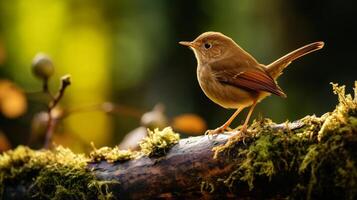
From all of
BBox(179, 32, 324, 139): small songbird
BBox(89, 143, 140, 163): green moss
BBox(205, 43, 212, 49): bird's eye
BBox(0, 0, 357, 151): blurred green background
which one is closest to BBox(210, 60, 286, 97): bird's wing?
BBox(179, 32, 324, 139): small songbird

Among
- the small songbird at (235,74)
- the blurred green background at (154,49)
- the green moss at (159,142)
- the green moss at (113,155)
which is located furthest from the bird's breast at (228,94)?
→ the blurred green background at (154,49)

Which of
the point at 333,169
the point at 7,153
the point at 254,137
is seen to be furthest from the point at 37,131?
the point at 333,169

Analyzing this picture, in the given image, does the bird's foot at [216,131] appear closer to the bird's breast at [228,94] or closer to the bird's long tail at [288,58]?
the bird's breast at [228,94]

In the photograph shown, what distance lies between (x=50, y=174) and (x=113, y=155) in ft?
1.38

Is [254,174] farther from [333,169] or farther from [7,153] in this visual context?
[7,153]

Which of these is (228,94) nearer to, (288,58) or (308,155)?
(288,58)

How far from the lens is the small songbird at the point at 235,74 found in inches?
160

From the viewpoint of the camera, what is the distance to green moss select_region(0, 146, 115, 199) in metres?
3.51

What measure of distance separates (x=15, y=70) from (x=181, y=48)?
2130 millimetres

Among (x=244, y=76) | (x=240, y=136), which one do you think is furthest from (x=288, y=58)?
(x=240, y=136)

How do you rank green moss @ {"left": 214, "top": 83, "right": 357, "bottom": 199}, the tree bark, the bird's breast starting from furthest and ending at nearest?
the bird's breast
the tree bark
green moss @ {"left": 214, "top": 83, "right": 357, "bottom": 199}

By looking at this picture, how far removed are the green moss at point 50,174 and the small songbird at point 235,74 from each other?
2.91 feet

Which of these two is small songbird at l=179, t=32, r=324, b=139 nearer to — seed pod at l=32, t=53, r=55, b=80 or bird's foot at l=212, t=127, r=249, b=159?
bird's foot at l=212, t=127, r=249, b=159

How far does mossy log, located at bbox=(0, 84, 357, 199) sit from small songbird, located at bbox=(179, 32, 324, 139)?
564mm
